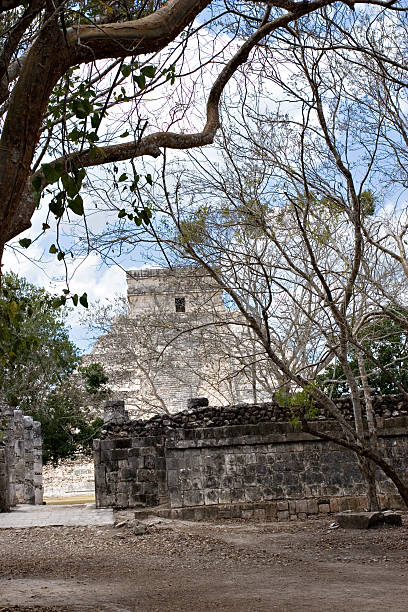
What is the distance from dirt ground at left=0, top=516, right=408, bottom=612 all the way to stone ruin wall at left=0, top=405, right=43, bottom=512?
4756 mm

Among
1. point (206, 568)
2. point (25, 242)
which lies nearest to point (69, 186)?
point (25, 242)

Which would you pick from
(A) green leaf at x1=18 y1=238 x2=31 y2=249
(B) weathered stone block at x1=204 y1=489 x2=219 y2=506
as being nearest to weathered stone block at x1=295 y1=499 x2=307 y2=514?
(B) weathered stone block at x1=204 y1=489 x2=219 y2=506

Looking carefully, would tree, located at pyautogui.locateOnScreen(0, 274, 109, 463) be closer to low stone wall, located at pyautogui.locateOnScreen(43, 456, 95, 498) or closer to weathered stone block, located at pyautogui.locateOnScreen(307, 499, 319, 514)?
low stone wall, located at pyautogui.locateOnScreen(43, 456, 95, 498)

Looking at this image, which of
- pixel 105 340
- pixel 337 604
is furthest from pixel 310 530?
pixel 105 340

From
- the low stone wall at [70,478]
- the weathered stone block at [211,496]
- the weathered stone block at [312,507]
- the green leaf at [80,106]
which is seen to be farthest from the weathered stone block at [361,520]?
the low stone wall at [70,478]

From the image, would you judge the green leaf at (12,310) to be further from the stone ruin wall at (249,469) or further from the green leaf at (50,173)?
the stone ruin wall at (249,469)

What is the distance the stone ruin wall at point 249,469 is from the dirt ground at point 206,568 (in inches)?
43.2

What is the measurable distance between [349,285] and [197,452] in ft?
19.3

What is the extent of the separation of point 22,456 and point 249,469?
255 inches

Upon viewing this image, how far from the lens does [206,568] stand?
788cm

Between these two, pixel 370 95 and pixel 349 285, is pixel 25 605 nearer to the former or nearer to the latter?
pixel 349 285

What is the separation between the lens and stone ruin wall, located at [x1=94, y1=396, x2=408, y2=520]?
1298 cm

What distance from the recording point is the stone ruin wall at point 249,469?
12984mm

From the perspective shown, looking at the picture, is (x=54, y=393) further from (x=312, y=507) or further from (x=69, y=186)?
(x=69, y=186)
